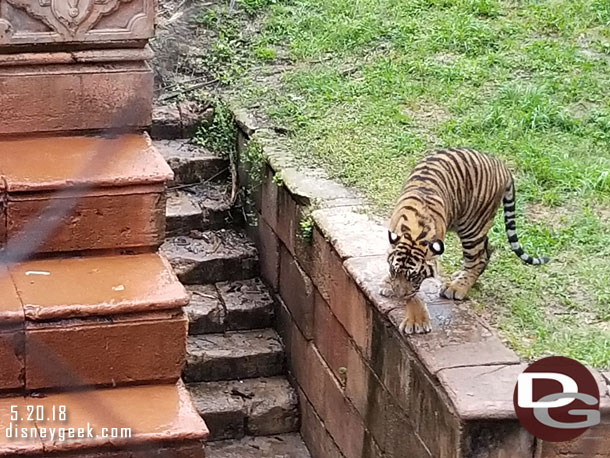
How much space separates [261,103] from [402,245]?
271cm

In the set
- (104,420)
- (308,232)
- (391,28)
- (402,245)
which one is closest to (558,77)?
(391,28)

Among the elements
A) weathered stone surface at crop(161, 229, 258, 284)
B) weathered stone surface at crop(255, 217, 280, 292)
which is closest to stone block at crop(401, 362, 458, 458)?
weathered stone surface at crop(255, 217, 280, 292)

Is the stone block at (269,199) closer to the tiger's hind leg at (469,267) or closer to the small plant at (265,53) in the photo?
the small plant at (265,53)

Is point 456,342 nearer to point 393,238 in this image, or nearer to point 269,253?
point 393,238

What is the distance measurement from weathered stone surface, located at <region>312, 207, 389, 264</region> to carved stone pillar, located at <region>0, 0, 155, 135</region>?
1195 millimetres

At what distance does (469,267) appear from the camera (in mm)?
4684

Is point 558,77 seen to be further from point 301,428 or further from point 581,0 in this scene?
point 301,428

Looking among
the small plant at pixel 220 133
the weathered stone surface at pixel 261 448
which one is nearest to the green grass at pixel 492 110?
the small plant at pixel 220 133

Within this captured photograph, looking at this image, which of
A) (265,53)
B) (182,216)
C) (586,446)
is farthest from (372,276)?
(265,53)

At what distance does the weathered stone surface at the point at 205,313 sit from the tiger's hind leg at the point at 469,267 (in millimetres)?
1762

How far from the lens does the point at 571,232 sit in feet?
17.3

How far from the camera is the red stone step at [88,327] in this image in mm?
3703

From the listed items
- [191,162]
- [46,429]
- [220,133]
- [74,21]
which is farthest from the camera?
[220,133]

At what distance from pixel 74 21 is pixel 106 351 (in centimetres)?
128
